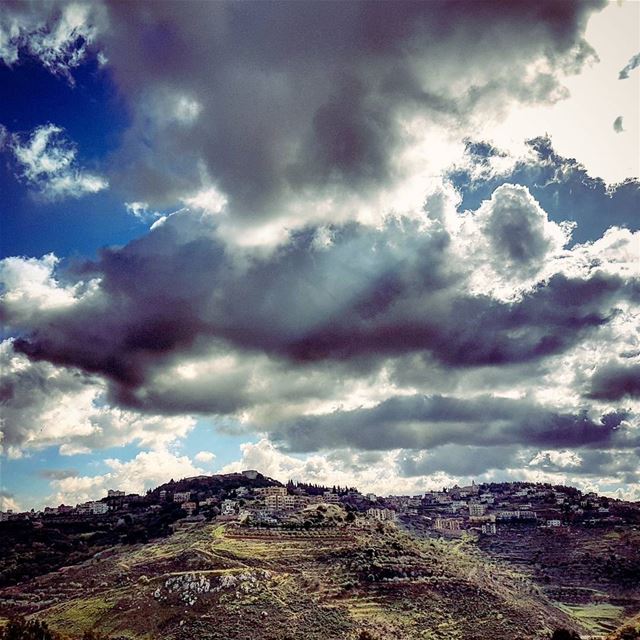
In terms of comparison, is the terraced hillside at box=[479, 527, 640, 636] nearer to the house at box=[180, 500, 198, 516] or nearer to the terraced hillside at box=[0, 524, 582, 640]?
the terraced hillside at box=[0, 524, 582, 640]

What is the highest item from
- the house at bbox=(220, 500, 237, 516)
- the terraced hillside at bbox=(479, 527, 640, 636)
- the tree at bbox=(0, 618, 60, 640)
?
the house at bbox=(220, 500, 237, 516)

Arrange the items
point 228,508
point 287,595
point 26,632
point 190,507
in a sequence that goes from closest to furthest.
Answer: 1. point 26,632
2. point 287,595
3. point 228,508
4. point 190,507

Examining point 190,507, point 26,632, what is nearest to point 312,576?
point 26,632

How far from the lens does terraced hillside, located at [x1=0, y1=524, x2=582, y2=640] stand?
8731cm

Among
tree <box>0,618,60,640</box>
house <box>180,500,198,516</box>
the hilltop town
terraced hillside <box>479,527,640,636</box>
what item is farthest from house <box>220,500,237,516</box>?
tree <box>0,618,60,640</box>

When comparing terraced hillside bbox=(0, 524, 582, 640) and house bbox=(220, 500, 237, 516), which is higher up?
house bbox=(220, 500, 237, 516)

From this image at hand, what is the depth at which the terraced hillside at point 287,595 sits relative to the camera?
286 ft

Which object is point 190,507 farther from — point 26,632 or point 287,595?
point 26,632

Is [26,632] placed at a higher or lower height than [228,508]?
lower

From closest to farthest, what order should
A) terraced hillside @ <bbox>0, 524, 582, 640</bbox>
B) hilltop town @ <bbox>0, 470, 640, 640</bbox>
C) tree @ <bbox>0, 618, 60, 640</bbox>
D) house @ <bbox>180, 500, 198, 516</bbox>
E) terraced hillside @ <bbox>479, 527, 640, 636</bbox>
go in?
tree @ <bbox>0, 618, 60, 640</bbox> < terraced hillside @ <bbox>0, 524, 582, 640</bbox> < hilltop town @ <bbox>0, 470, 640, 640</bbox> < terraced hillside @ <bbox>479, 527, 640, 636</bbox> < house @ <bbox>180, 500, 198, 516</bbox>

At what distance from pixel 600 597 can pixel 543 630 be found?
35.5m

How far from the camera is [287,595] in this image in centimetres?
9444

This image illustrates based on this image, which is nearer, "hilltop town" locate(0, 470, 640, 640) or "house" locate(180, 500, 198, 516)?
"hilltop town" locate(0, 470, 640, 640)

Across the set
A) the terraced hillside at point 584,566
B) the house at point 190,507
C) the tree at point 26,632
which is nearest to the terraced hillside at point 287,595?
the terraced hillside at point 584,566
